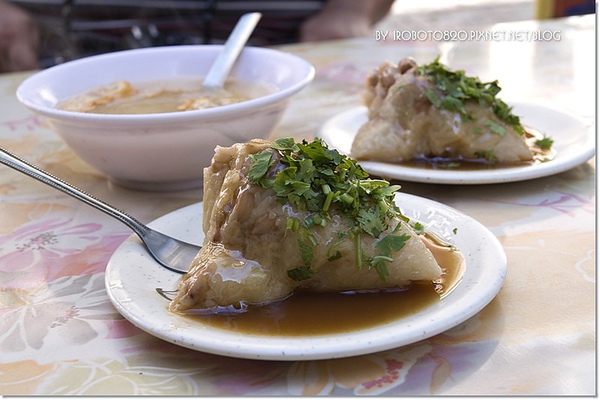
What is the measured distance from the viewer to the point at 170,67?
224 centimetres

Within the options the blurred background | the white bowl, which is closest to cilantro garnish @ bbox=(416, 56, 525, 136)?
the white bowl

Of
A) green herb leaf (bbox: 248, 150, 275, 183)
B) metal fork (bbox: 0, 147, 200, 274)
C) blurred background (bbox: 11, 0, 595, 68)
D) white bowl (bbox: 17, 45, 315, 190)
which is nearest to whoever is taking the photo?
green herb leaf (bbox: 248, 150, 275, 183)

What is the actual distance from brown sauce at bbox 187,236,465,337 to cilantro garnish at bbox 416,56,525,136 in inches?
27.1

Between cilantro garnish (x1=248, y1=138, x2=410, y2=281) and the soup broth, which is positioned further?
the soup broth

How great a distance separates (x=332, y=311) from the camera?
3.98ft

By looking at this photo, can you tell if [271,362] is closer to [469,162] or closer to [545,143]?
[469,162]

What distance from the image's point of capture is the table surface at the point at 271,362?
107 cm

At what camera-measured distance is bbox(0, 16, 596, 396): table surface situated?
1070mm

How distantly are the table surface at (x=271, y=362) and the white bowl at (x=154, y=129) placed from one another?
87 mm

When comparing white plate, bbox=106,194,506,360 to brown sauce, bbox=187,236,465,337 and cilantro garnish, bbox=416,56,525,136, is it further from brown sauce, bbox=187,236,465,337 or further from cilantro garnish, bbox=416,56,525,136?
cilantro garnish, bbox=416,56,525,136

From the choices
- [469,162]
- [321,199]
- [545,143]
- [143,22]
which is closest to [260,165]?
[321,199]

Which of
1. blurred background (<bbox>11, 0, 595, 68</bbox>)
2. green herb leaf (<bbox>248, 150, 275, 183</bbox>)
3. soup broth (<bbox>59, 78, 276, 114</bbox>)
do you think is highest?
green herb leaf (<bbox>248, 150, 275, 183</bbox>)

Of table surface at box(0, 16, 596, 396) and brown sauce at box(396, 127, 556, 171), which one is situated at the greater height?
table surface at box(0, 16, 596, 396)

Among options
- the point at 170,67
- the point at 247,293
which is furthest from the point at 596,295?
the point at 170,67
